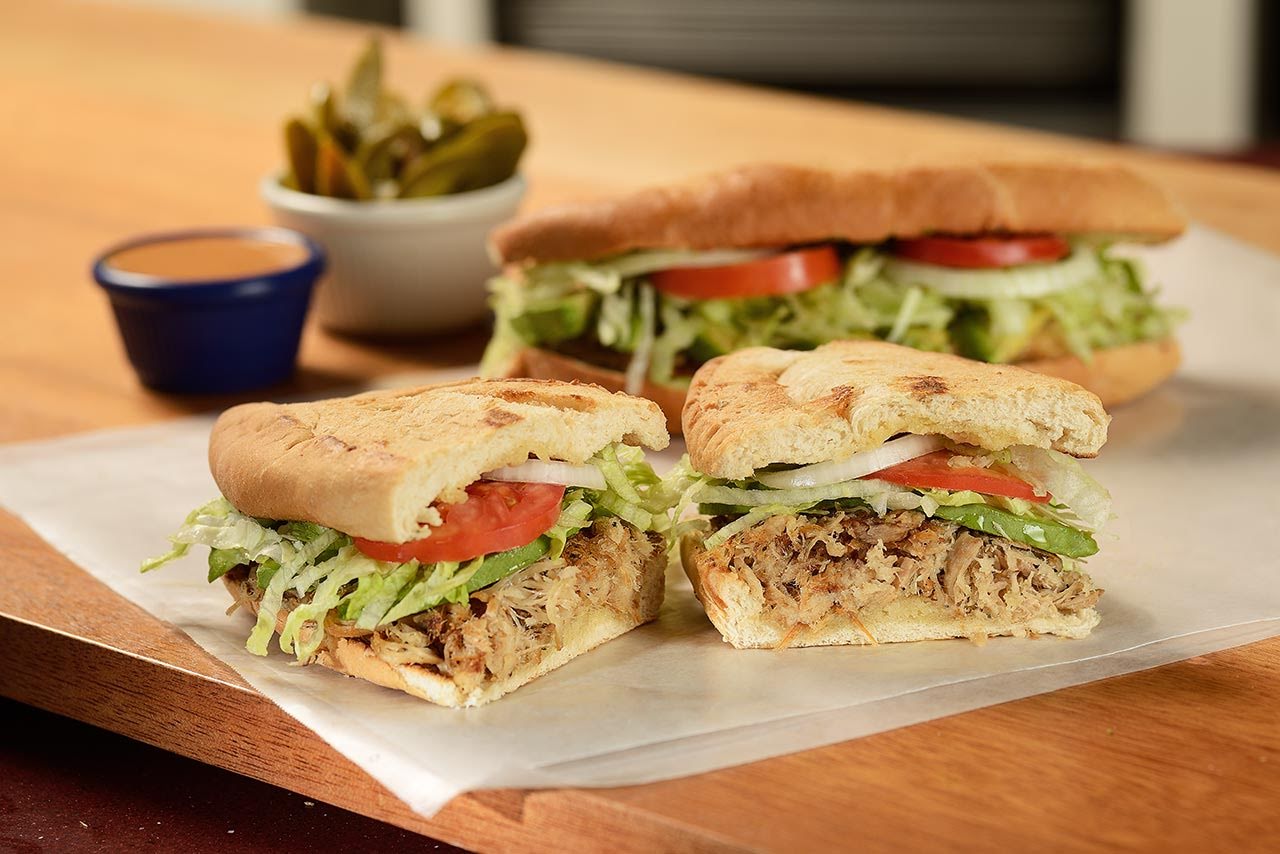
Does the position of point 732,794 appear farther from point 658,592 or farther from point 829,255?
point 829,255

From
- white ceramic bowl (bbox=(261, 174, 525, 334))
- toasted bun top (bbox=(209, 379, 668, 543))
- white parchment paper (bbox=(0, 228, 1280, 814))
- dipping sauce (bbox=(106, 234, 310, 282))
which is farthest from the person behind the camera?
white ceramic bowl (bbox=(261, 174, 525, 334))

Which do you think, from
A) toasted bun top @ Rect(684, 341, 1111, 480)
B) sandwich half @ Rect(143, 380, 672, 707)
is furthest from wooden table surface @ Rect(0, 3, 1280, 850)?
toasted bun top @ Rect(684, 341, 1111, 480)

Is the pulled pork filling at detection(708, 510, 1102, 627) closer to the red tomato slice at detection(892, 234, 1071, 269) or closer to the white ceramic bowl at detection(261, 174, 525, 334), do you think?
the red tomato slice at detection(892, 234, 1071, 269)

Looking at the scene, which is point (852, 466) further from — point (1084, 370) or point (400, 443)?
point (1084, 370)

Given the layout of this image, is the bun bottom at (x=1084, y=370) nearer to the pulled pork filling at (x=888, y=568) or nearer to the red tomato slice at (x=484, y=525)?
the pulled pork filling at (x=888, y=568)

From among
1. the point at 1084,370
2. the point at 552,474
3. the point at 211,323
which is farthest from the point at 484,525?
the point at 1084,370
